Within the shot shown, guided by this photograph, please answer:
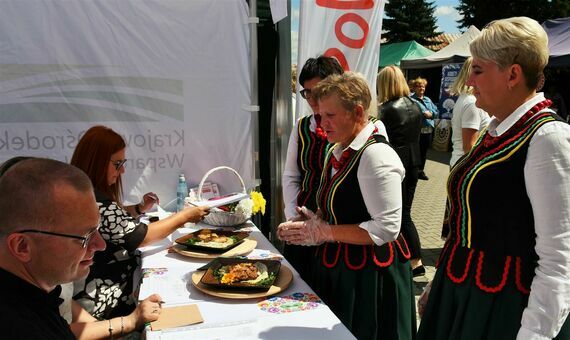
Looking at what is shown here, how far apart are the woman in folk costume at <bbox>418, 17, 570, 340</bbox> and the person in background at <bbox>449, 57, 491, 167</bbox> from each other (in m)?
2.26

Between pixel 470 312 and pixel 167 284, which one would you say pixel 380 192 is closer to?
pixel 470 312

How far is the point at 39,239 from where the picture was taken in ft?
3.28

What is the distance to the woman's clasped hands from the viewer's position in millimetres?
1744

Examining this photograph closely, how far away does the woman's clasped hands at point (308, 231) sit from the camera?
1.74 meters

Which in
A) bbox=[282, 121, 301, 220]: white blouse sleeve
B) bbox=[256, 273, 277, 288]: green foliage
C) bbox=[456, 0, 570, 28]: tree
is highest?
bbox=[456, 0, 570, 28]: tree

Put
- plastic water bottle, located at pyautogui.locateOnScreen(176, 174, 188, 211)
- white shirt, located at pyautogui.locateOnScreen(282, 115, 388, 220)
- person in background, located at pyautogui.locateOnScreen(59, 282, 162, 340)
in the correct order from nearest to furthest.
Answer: person in background, located at pyautogui.locateOnScreen(59, 282, 162, 340)
white shirt, located at pyautogui.locateOnScreen(282, 115, 388, 220)
plastic water bottle, located at pyautogui.locateOnScreen(176, 174, 188, 211)

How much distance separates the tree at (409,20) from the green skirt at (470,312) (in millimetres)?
33139

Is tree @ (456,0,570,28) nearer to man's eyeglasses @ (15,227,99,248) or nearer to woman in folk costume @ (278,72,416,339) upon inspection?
woman in folk costume @ (278,72,416,339)

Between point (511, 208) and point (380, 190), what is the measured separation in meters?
0.50

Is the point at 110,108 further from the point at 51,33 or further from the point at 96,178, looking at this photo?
the point at 96,178

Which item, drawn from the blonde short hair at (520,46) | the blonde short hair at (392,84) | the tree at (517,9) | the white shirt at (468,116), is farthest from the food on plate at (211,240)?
the tree at (517,9)


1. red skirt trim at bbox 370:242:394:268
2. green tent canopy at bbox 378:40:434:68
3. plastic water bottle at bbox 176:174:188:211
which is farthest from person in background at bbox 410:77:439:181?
green tent canopy at bbox 378:40:434:68

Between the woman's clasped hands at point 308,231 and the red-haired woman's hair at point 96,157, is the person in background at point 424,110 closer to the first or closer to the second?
the woman's clasped hands at point 308,231

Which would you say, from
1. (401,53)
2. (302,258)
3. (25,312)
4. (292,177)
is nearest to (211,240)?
(302,258)
